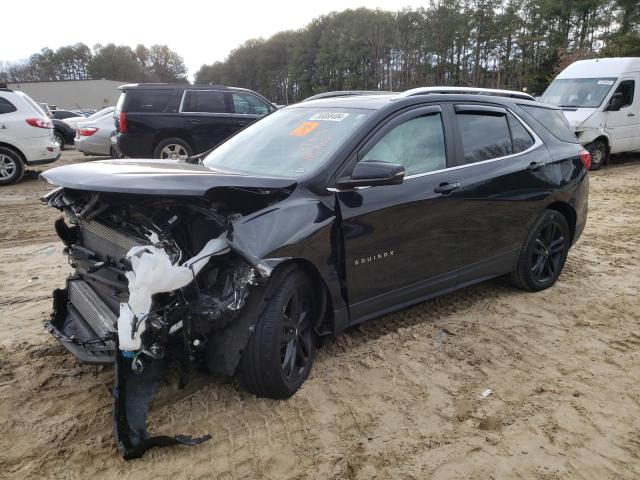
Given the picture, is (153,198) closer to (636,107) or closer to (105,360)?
(105,360)

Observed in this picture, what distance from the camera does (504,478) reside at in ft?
8.13

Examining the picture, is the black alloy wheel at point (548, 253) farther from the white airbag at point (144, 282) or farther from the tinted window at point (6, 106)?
the tinted window at point (6, 106)

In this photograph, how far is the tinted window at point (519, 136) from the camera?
14.7ft

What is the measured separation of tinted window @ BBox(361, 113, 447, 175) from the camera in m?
3.53

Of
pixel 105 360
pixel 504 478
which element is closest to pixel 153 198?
pixel 105 360

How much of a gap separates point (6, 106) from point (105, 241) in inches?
373

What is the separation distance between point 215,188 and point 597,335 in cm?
317

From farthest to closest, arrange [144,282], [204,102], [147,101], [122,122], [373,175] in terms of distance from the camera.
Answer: [204,102] → [147,101] → [122,122] → [373,175] → [144,282]

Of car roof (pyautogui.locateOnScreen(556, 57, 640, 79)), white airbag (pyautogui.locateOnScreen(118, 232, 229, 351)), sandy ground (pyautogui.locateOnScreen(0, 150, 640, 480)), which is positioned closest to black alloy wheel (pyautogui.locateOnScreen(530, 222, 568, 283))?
sandy ground (pyautogui.locateOnScreen(0, 150, 640, 480))

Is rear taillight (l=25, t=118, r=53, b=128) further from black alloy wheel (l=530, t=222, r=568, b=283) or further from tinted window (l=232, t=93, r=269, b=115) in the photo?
black alloy wheel (l=530, t=222, r=568, b=283)

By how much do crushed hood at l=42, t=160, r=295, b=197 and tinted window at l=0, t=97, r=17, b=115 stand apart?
920cm

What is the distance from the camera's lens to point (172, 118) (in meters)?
10.4

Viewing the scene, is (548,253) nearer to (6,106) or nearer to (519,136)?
(519,136)

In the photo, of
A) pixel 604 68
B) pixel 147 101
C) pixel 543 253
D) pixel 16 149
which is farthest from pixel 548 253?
pixel 16 149
